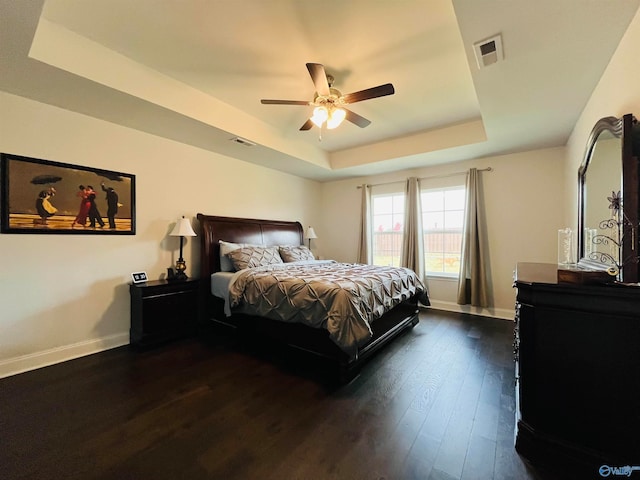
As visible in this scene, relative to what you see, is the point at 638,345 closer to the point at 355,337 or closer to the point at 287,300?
the point at 355,337

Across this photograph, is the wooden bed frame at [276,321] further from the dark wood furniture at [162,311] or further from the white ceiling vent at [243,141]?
the white ceiling vent at [243,141]

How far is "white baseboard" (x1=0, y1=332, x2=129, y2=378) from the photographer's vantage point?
94.3 inches

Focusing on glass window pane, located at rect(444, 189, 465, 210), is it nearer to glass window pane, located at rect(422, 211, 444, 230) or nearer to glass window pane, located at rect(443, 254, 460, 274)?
glass window pane, located at rect(422, 211, 444, 230)

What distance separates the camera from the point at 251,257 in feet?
12.0

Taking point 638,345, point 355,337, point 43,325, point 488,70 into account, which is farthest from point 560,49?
point 43,325

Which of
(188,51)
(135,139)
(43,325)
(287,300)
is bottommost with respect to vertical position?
(43,325)

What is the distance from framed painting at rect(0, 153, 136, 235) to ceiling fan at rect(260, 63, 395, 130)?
2030 millimetres

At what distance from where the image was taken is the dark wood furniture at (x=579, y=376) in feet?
4.12

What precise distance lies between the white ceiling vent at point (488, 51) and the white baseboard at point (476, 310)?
11.7ft

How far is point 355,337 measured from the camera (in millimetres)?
2205

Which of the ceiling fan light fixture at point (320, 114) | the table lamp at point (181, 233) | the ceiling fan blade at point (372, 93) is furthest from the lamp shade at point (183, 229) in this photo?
the ceiling fan blade at point (372, 93)

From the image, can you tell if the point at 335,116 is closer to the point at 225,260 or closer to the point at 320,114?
the point at 320,114

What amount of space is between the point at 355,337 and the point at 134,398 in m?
1.77

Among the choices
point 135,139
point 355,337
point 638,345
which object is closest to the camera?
point 638,345
